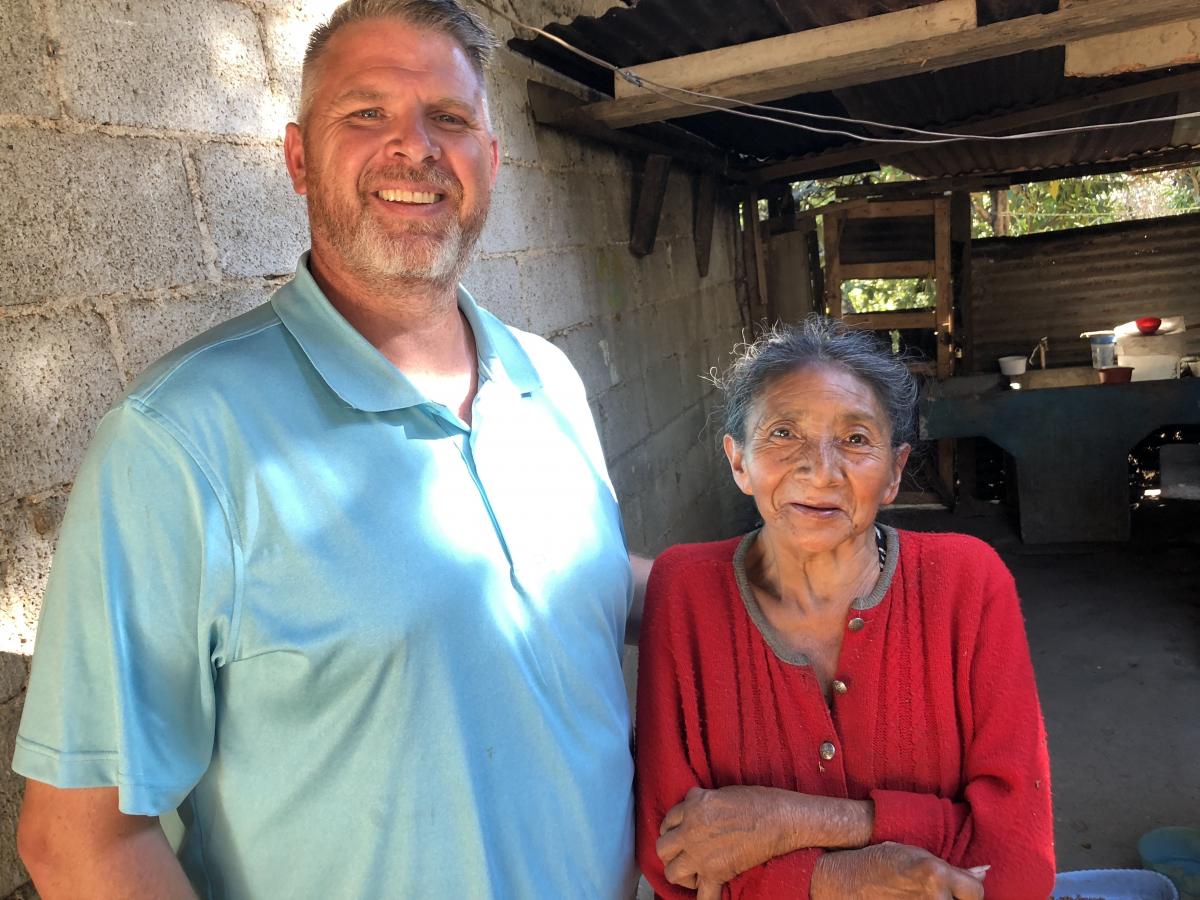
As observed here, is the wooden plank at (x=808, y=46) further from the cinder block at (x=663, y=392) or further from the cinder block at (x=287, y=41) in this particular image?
the cinder block at (x=287, y=41)

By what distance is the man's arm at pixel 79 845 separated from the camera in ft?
3.58

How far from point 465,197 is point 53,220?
66 cm

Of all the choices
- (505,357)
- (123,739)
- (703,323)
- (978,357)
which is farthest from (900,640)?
(978,357)

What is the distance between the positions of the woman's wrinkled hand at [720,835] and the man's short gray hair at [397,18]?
131cm

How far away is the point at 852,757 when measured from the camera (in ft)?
5.12

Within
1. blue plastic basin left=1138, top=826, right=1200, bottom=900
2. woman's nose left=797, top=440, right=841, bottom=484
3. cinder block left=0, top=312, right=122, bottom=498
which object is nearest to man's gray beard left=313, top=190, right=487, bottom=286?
cinder block left=0, top=312, right=122, bottom=498

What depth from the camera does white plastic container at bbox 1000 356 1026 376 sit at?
7246 mm

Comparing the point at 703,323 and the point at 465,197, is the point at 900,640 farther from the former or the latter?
the point at 703,323

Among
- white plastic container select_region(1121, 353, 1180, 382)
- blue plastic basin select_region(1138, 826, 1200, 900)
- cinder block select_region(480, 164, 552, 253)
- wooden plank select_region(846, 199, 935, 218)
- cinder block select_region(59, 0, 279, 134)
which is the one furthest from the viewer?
wooden plank select_region(846, 199, 935, 218)

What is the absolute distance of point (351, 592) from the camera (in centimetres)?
120

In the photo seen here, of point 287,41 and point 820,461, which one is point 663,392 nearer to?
point 287,41

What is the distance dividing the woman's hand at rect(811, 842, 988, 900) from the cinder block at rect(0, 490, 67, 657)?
126 centimetres

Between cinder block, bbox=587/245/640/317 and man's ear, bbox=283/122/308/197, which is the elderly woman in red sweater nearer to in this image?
man's ear, bbox=283/122/308/197

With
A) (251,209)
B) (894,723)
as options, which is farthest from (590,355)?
(894,723)
